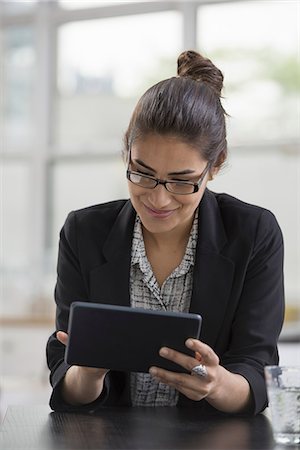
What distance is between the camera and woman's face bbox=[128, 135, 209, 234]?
1.81 m

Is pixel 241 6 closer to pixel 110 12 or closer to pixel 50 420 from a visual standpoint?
pixel 110 12

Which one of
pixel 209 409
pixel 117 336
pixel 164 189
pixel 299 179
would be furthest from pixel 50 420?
pixel 299 179

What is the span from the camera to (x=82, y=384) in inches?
70.1

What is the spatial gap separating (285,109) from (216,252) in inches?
131

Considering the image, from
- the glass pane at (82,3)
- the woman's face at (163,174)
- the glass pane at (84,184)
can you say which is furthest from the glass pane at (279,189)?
the woman's face at (163,174)

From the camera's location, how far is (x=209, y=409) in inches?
72.3

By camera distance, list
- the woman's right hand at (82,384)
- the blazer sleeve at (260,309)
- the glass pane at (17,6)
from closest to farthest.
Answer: the woman's right hand at (82,384) → the blazer sleeve at (260,309) → the glass pane at (17,6)

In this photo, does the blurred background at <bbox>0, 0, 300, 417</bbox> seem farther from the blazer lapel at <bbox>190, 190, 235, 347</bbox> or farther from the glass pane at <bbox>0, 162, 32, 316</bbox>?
the blazer lapel at <bbox>190, 190, 235, 347</bbox>

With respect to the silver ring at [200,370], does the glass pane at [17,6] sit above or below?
above

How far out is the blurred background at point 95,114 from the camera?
16.9 feet

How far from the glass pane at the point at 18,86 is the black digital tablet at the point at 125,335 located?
164 inches

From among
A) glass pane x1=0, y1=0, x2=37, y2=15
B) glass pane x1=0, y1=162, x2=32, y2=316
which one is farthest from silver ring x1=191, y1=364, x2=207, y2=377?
glass pane x1=0, y1=0, x2=37, y2=15

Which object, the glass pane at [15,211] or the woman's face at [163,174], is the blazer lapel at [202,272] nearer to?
the woman's face at [163,174]

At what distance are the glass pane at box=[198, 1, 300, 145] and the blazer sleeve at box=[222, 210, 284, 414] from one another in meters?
3.17
